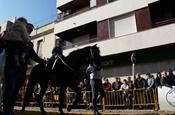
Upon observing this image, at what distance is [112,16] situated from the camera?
20703mm

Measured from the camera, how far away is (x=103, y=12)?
70.4 feet

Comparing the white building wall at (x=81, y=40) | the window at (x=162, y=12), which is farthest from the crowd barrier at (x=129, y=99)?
the white building wall at (x=81, y=40)

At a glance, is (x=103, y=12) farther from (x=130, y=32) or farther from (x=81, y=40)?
(x=81, y=40)

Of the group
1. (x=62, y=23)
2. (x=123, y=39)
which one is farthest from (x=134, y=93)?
(x=62, y=23)

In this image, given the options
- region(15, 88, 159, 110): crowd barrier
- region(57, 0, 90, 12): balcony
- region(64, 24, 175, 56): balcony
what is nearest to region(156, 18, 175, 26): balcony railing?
region(64, 24, 175, 56): balcony

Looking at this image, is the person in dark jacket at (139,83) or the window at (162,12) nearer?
the person in dark jacket at (139,83)

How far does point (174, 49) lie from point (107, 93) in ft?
21.8

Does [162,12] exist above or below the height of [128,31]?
above

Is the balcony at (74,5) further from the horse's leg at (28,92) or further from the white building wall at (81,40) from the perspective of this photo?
the horse's leg at (28,92)

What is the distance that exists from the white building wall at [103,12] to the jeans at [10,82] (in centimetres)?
1587

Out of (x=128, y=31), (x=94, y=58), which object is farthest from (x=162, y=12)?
(x=94, y=58)

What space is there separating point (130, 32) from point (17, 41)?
51.2ft

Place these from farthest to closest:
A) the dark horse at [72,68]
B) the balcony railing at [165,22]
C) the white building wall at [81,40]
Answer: the white building wall at [81,40], the balcony railing at [165,22], the dark horse at [72,68]

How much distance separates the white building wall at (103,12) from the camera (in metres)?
19.3
